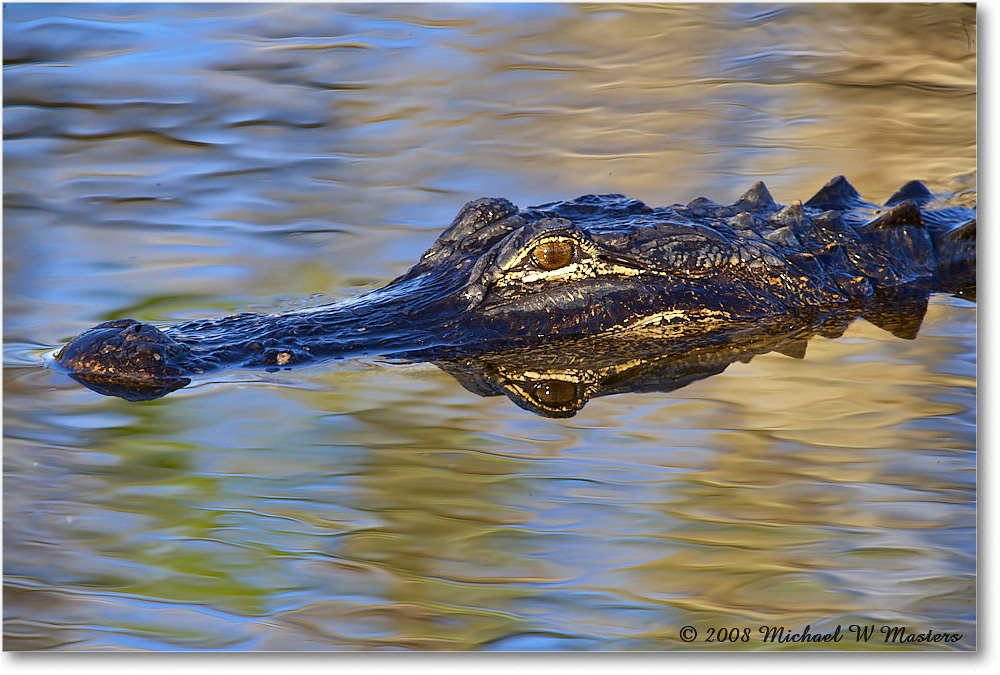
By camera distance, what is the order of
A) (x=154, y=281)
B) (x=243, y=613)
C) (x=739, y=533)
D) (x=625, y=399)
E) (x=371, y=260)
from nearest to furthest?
(x=243, y=613), (x=739, y=533), (x=625, y=399), (x=154, y=281), (x=371, y=260)

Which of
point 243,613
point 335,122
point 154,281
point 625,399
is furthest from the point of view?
point 335,122

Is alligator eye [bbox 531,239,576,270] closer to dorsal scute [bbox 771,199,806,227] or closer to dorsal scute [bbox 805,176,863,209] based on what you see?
dorsal scute [bbox 771,199,806,227]

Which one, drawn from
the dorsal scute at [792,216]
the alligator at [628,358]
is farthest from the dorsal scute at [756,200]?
the alligator at [628,358]

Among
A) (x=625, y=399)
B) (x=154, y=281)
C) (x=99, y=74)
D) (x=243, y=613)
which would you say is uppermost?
(x=99, y=74)

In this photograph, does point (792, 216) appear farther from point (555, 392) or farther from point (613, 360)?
point (555, 392)

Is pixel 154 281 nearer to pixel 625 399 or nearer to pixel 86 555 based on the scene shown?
pixel 86 555

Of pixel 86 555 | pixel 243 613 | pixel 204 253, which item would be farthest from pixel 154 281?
pixel 243 613
